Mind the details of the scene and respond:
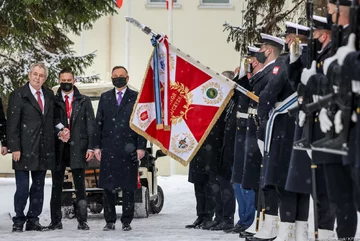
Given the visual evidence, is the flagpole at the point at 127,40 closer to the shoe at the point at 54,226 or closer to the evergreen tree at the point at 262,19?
the evergreen tree at the point at 262,19

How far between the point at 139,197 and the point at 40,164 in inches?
110

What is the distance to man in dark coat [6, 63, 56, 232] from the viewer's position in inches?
498

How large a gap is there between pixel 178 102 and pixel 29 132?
73.8 inches

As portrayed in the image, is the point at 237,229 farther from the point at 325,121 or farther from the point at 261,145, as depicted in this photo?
the point at 325,121

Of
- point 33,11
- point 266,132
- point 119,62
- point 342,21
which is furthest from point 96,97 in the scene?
point 119,62

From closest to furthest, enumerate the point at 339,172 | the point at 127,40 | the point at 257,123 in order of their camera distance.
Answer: the point at 339,172
the point at 257,123
the point at 127,40

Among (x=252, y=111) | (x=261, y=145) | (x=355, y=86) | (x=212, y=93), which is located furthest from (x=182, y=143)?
(x=355, y=86)

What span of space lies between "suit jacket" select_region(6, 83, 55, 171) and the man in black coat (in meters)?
0.17

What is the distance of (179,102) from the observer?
42.1 ft

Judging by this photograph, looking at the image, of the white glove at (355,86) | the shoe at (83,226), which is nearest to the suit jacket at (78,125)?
the shoe at (83,226)

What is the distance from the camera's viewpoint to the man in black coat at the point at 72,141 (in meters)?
12.8

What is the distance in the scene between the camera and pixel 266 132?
10203 mm

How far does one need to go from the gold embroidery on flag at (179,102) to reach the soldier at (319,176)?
11.9 ft

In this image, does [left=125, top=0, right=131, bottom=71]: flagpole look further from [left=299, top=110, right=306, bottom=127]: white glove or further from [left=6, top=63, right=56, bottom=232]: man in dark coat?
[left=299, top=110, right=306, bottom=127]: white glove
